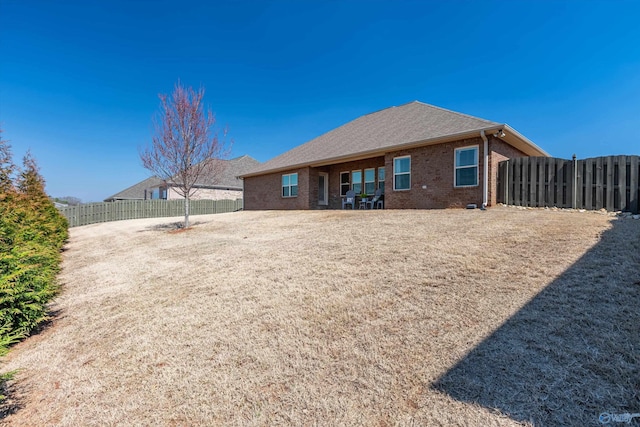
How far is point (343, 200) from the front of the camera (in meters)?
17.8

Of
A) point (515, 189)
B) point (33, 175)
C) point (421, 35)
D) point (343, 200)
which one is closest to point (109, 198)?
point (33, 175)

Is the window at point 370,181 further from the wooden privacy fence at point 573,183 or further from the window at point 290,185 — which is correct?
the wooden privacy fence at point 573,183

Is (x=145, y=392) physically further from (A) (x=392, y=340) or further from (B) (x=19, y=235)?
(B) (x=19, y=235)

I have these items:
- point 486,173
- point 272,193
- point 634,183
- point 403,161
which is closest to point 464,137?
point 486,173

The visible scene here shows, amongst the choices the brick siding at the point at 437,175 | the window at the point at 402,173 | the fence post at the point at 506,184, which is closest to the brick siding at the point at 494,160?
the brick siding at the point at 437,175

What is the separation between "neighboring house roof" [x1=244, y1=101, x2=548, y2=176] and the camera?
464 inches

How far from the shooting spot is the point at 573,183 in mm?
9703

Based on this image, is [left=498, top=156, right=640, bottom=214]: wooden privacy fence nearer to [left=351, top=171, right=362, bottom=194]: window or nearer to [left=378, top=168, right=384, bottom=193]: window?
[left=378, top=168, right=384, bottom=193]: window

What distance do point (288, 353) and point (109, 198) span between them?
163ft

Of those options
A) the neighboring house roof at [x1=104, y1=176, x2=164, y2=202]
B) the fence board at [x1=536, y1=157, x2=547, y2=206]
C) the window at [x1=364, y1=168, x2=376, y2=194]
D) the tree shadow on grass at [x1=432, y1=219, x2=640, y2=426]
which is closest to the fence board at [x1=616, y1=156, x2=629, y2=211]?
the fence board at [x1=536, y1=157, x2=547, y2=206]

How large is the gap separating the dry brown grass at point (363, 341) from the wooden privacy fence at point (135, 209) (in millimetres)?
22332

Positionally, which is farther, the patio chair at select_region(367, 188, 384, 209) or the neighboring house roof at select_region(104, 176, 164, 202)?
the neighboring house roof at select_region(104, 176, 164, 202)

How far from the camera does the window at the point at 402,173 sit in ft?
44.1

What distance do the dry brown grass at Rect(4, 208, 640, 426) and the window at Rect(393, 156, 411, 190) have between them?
24.9ft
